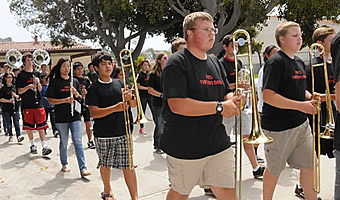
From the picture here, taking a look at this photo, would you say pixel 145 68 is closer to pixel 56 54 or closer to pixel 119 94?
pixel 119 94

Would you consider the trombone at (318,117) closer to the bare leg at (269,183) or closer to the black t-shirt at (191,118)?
the bare leg at (269,183)

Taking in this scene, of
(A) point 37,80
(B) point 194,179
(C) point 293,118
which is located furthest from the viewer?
(A) point 37,80

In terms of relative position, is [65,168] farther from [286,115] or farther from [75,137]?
[286,115]

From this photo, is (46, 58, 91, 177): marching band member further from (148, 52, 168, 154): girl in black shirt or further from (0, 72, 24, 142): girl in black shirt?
(0, 72, 24, 142): girl in black shirt

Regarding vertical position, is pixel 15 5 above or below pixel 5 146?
above

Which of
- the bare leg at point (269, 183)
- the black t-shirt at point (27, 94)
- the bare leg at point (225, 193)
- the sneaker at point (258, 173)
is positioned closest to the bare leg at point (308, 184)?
the bare leg at point (269, 183)

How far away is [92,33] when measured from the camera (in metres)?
18.2

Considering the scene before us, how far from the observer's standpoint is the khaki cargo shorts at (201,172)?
2832 mm

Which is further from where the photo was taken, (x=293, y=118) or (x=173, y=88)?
(x=293, y=118)

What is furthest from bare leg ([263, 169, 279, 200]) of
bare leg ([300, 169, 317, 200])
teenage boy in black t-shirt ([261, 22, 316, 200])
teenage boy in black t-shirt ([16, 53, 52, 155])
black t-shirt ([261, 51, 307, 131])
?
teenage boy in black t-shirt ([16, 53, 52, 155])

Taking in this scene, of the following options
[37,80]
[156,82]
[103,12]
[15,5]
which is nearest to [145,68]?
[156,82]

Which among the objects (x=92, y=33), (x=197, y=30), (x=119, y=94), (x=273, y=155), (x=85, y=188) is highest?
(x=92, y=33)

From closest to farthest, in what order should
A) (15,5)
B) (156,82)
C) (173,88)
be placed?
(173,88)
(156,82)
(15,5)

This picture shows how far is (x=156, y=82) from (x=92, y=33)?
1279 cm
